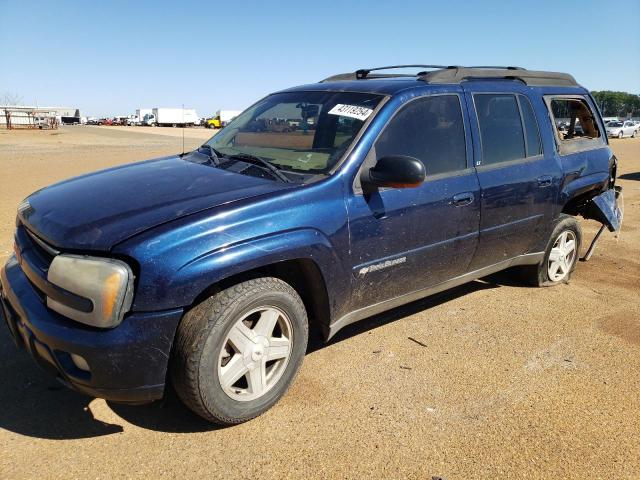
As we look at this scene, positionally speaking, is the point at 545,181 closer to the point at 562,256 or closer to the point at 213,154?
the point at 562,256

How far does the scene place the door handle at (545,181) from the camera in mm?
4328

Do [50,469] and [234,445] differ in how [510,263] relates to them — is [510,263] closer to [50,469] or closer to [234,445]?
[234,445]

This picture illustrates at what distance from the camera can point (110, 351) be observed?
235 cm

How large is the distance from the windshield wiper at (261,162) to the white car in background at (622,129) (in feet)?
154

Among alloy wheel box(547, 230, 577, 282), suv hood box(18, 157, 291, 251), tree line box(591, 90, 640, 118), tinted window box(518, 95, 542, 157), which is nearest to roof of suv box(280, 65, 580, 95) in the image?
tinted window box(518, 95, 542, 157)

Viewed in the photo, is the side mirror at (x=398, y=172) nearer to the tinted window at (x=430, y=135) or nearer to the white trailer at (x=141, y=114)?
the tinted window at (x=430, y=135)

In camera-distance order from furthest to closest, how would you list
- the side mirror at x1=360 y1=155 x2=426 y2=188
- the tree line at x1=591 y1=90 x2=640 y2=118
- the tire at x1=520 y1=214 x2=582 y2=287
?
the tree line at x1=591 y1=90 x2=640 y2=118 → the tire at x1=520 y1=214 x2=582 y2=287 → the side mirror at x1=360 y1=155 x2=426 y2=188

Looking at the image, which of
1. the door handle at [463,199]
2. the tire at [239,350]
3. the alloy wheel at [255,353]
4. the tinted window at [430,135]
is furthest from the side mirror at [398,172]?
the alloy wheel at [255,353]

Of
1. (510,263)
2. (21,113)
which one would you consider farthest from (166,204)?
(21,113)

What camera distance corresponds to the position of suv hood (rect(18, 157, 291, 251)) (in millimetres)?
2512

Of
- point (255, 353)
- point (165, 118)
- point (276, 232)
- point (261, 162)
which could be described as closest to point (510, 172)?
point (261, 162)

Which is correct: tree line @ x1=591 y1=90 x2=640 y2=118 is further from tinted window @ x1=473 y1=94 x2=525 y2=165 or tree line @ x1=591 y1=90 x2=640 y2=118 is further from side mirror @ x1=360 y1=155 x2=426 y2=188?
side mirror @ x1=360 y1=155 x2=426 y2=188

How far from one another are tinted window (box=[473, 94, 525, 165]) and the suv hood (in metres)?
1.85

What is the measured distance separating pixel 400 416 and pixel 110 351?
161 centimetres
